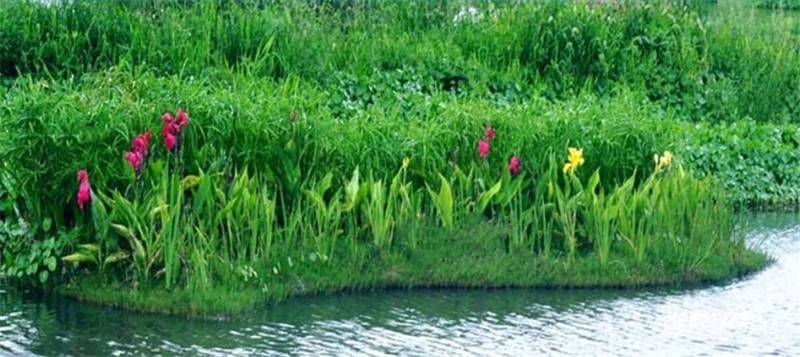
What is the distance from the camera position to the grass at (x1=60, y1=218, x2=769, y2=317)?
10430mm

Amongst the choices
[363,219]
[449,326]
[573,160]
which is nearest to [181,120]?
[363,219]

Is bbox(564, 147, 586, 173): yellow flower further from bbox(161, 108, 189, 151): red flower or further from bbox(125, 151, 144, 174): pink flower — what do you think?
bbox(125, 151, 144, 174): pink flower

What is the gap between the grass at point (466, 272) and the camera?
34.2ft

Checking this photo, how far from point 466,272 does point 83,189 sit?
9.18 feet

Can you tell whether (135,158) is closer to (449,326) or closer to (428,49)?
(449,326)

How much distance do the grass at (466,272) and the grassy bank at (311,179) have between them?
0.05 ft

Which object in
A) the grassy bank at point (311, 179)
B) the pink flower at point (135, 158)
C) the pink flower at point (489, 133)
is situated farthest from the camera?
the pink flower at point (489, 133)

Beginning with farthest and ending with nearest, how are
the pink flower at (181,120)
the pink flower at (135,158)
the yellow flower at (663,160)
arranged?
the yellow flower at (663,160) < the pink flower at (181,120) < the pink flower at (135,158)

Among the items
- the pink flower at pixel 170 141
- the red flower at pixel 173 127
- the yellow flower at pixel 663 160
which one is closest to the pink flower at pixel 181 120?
the red flower at pixel 173 127

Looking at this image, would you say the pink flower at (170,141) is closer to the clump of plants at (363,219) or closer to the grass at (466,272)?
the clump of plants at (363,219)

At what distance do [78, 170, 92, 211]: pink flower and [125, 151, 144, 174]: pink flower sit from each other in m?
0.29

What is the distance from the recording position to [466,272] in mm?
11086

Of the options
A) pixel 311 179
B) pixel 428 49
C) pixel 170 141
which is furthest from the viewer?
pixel 428 49

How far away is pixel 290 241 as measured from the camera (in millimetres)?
10680
